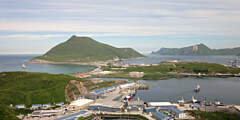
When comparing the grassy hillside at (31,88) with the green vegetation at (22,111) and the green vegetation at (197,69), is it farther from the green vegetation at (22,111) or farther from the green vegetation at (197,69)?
the green vegetation at (197,69)

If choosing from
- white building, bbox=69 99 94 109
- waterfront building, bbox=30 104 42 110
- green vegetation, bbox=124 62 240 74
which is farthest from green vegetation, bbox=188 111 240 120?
green vegetation, bbox=124 62 240 74

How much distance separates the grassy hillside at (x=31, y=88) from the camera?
33484mm

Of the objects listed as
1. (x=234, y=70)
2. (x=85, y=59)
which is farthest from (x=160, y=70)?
(x=85, y=59)

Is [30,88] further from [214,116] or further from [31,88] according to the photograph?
[214,116]

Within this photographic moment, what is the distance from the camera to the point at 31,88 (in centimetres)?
3803

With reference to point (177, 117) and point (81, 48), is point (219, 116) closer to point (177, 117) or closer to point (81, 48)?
point (177, 117)

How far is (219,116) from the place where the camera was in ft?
83.8

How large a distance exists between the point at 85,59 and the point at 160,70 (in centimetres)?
7607

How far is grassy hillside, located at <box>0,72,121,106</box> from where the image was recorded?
33484mm

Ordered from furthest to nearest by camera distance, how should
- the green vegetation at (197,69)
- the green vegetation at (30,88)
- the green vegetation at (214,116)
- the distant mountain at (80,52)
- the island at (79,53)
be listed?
the distant mountain at (80,52)
the island at (79,53)
the green vegetation at (197,69)
the green vegetation at (30,88)
the green vegetation at (214,116)

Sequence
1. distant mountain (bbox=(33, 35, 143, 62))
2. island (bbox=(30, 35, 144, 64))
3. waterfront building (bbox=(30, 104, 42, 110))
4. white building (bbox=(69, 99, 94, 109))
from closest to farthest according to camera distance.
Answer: waterfront building (bbox=(30, 104, 42, 110)) → white building (bbox=(69, 99, 94, 109)) → island (bbox=(30, 35, 144, 64)) → distant mountain (bbox=(33, 35, 143, 62))

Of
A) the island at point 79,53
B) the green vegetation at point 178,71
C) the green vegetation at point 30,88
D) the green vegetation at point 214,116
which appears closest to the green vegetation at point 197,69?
the green vegetation at point 178,71

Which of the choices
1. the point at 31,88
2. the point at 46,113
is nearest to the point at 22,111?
the point at 46,113

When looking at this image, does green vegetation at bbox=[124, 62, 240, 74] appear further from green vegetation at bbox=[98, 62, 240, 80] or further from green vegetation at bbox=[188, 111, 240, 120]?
green vegetation at bbox=[188, 111, 240, 120]
